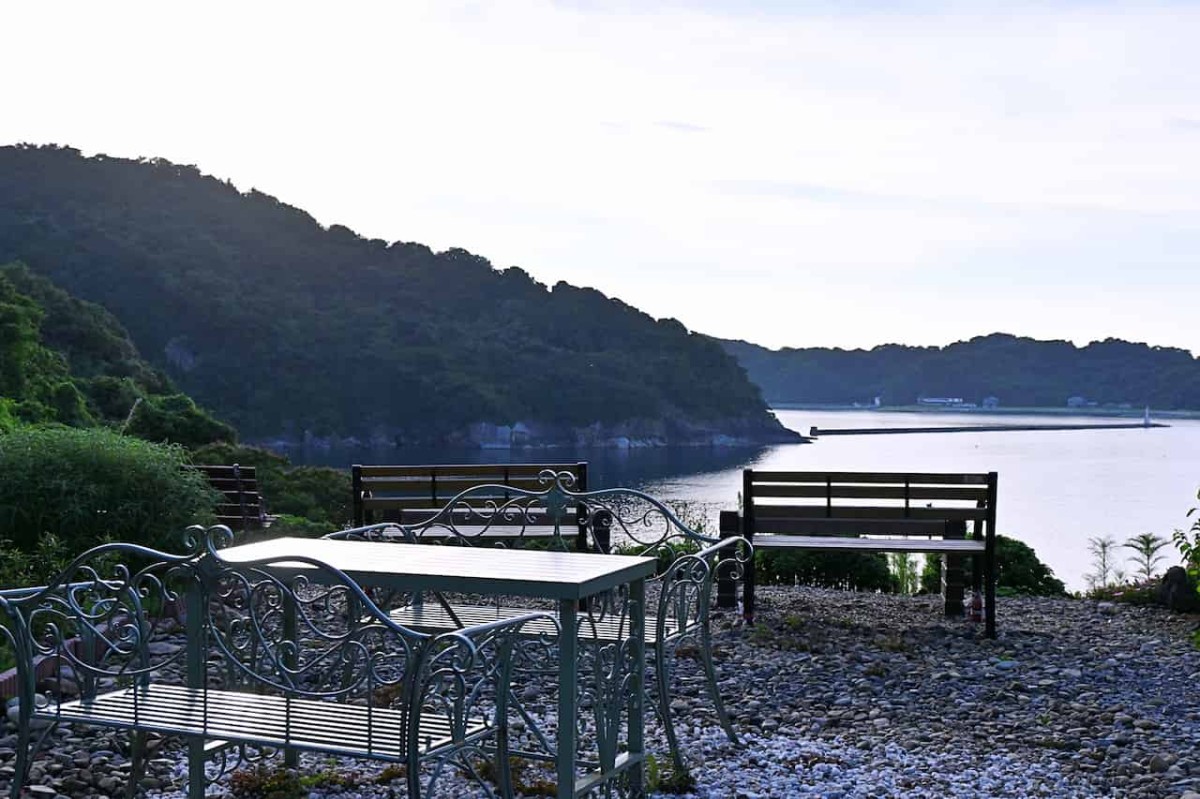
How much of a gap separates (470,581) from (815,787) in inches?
68.1

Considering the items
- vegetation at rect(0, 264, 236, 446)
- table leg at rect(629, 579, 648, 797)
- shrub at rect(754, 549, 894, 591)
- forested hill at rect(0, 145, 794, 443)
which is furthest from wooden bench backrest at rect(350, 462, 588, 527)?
forested hill at rect(0, 145, 794, 443)

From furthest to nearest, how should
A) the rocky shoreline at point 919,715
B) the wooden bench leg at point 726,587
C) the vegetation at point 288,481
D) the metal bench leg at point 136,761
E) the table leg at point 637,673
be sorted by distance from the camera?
the vegetation at point 288,481, the wooden bench leg at point 726,587, the rocky shoreline at point 919,715, the table leg at point 637,673, the metal bench leg at point 136,761

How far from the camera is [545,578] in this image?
4.04 meters

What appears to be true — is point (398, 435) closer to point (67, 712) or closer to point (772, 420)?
point (772, 420)

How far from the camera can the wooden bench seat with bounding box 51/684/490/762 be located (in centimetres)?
365

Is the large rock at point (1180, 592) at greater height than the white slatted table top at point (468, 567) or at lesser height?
lesser

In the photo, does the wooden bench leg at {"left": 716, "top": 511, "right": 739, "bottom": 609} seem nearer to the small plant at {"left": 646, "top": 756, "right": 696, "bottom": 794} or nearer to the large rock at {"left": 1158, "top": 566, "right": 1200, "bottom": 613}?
the large rock at {"left": 1158, "top": 566, "right": 1200, "bottom": 613}

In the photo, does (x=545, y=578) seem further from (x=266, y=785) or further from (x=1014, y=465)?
(x=1014, y=465)

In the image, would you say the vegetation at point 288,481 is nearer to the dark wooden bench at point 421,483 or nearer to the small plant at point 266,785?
the dark wooden bench at point 421,483

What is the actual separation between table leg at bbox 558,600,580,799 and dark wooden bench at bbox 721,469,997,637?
4324 mm

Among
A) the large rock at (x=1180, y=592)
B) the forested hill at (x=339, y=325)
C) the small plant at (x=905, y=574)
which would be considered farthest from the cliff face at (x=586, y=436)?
the large rock at (x=1180, y=592)

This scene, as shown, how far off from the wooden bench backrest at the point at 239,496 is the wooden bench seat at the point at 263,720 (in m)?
7.55

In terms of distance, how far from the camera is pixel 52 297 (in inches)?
1654

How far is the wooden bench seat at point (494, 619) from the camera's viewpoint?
5164 mm
